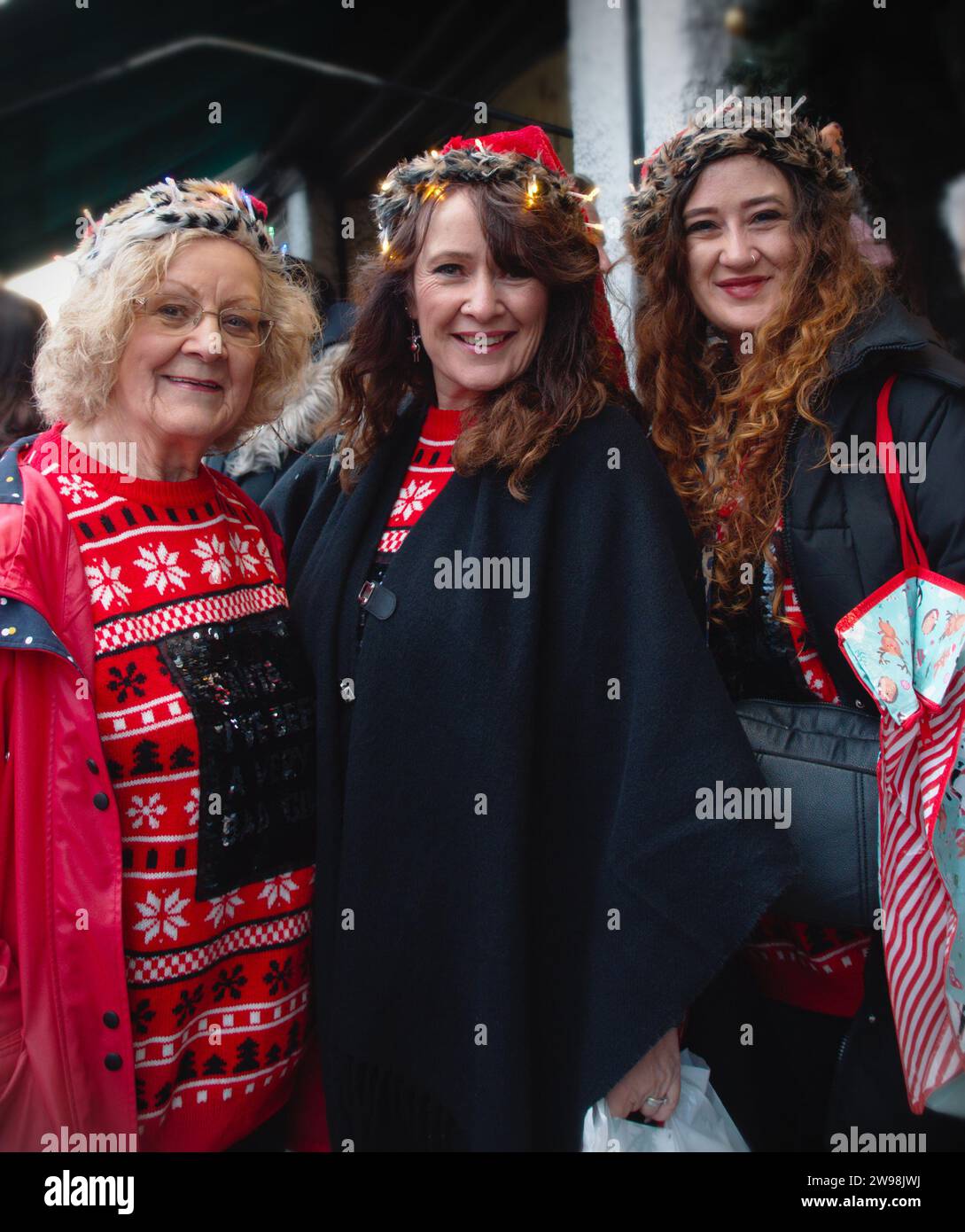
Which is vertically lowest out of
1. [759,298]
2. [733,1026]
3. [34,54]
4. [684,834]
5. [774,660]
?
[733,1026]

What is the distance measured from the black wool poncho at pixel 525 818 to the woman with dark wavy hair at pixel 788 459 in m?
0.21

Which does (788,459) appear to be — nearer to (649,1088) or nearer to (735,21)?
(649,1088)

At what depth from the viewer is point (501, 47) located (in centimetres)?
369

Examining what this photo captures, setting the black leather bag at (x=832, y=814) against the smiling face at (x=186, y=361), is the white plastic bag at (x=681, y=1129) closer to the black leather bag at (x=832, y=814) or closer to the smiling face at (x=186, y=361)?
the black leather bag at (x=832, y=814)

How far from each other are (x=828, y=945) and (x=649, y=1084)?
0.51 metres

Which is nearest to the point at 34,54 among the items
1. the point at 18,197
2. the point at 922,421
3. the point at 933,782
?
the point at 18,197

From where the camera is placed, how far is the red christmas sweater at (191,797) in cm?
164

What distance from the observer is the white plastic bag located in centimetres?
167

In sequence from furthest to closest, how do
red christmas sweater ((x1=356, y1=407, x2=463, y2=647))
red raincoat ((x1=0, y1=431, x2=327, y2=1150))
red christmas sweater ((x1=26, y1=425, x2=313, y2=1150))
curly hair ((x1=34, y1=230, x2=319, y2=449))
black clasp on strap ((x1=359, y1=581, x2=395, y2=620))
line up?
red christmas sweater ((x1=356, y1=407, x2=463, y2=647)), black clasp on strap ((x1=359, y1=581, x2=395, y2=620)), curly hair ((x1=34, y1=230, x2=319, y2=449)), red christmas sweater ((x1=26, y1=425, x2=313, y2=1150)), red raincoat ((x1=0, y1=431, x2=327, y2=1150))

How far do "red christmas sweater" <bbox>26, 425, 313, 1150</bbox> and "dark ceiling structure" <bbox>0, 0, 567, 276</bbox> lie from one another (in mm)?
2726

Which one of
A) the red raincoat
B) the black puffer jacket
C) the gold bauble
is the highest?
the gold bauble

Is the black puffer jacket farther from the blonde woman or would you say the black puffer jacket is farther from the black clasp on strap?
the blonde woman

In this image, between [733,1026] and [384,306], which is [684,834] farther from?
[384,306]

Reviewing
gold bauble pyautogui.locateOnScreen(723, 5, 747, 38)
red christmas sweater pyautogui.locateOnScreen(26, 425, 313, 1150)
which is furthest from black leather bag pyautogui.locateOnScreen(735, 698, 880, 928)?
gold bauble pyautogui.locateOnScreen(723, 5, 747, 38)
